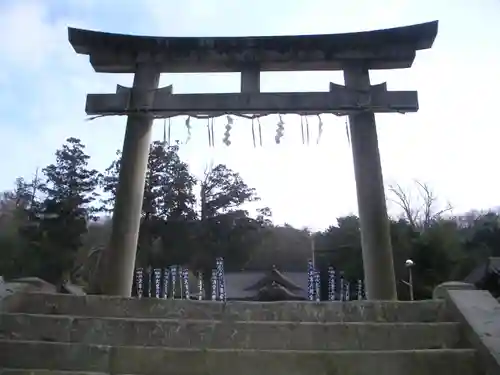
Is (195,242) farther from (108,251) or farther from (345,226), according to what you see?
(108,251)

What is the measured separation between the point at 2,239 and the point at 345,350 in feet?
84.7

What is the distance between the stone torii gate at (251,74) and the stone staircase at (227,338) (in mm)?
2970

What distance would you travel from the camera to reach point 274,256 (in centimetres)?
2994

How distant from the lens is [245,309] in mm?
4250

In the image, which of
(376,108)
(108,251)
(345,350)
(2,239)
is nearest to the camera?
(345,350)

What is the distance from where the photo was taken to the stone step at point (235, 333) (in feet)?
12.5

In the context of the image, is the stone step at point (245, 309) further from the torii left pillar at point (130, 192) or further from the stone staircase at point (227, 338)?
the torii left pillar at point (130, 192)

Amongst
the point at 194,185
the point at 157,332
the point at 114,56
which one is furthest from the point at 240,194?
the point at 157,332

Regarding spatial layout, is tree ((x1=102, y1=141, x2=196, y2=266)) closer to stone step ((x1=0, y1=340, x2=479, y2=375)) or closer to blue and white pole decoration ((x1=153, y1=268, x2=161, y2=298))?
blue and white pole decoration ((x1=153, y1=268, x2=161, y2=298))

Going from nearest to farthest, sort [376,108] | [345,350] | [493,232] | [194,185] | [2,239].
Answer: [345,350], [376,108], [493,232], [2,239], [194,185]

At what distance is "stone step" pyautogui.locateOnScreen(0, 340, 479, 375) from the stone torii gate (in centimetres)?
366

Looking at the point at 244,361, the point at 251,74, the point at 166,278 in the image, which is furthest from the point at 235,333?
the point at 166,278

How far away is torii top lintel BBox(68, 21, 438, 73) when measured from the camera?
7.66 meters

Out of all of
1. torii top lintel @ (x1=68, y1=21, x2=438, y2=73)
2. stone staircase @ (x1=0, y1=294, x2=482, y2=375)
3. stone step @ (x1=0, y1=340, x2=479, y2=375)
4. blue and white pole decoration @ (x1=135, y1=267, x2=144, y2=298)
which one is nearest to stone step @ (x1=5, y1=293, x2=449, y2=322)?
stone staircase @ (x1=0, y1=294, x2=482, y2=375)
